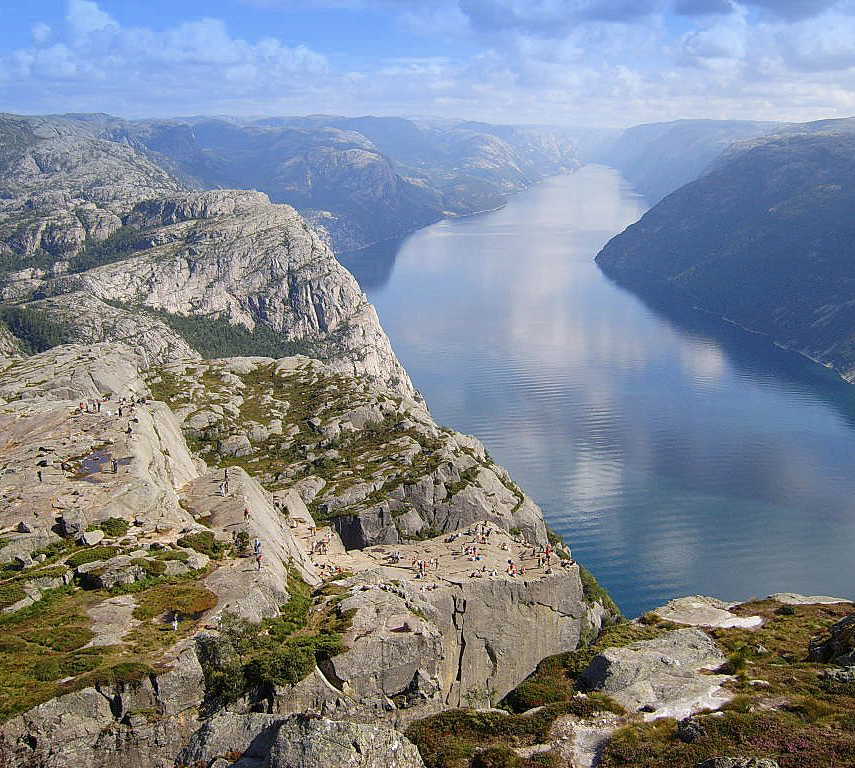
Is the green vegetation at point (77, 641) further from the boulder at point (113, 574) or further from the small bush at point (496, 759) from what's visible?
the small bush at point (496, 759)

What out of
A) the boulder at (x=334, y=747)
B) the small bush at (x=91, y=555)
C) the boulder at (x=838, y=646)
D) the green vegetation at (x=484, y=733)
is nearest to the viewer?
the boulder at (x=334, y=747)

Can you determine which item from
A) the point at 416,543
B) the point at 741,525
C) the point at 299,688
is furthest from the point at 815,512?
the point at 299,688

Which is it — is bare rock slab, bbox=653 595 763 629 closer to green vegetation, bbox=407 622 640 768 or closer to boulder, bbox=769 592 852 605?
boulder, bbox=769 592 852 605

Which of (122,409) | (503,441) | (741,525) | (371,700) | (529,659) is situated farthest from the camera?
(503,441)

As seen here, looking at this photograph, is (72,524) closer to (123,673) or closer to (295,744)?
(123,673)

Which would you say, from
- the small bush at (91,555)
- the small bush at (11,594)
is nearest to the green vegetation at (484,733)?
the small bush at (11,594)

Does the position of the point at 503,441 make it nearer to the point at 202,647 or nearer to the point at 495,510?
the point at 495,510
